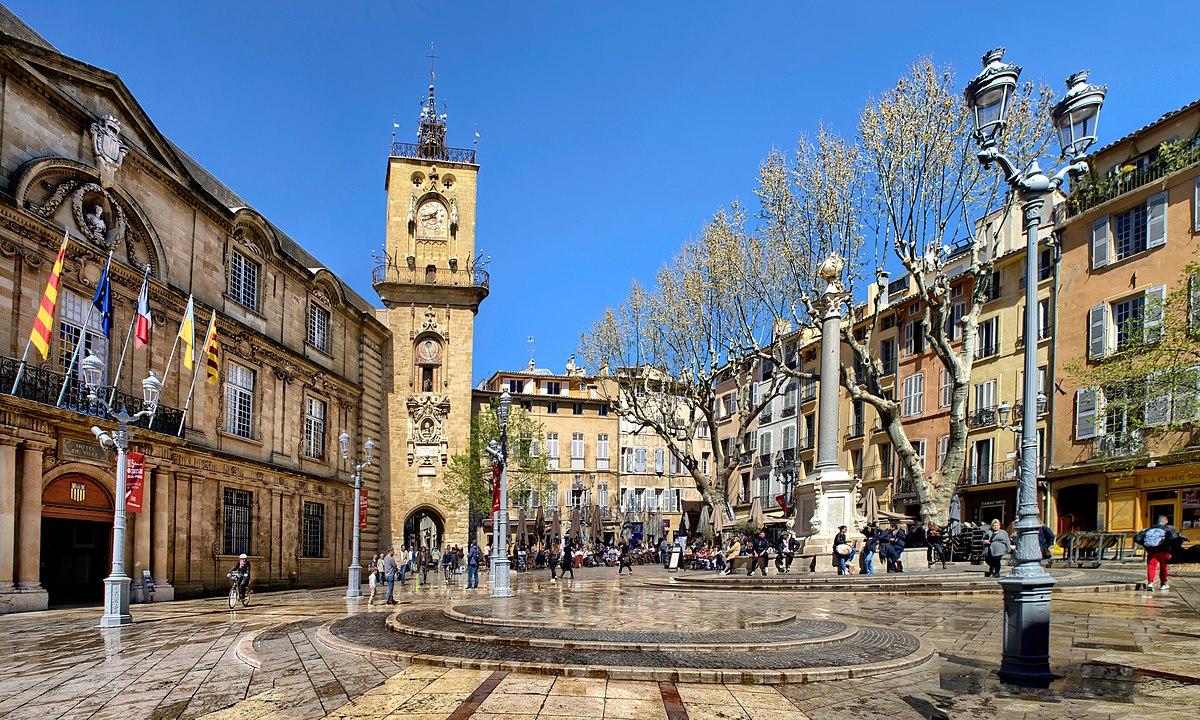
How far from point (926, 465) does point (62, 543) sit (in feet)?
110

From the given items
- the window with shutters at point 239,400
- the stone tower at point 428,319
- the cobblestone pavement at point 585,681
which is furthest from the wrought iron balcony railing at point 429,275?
the cobblestone pavement at point 585,681

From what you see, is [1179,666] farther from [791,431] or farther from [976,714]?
[791,431]

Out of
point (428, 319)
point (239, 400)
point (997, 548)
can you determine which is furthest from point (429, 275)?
point (997, 548)

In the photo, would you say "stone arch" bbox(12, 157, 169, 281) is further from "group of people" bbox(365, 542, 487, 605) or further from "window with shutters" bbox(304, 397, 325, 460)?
"window with shutters" bbox(304, 397, 325, 460)

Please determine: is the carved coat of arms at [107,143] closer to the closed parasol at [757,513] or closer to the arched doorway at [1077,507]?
the arched doorway at [1077,507]

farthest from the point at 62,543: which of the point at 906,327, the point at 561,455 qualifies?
the point at 561,455

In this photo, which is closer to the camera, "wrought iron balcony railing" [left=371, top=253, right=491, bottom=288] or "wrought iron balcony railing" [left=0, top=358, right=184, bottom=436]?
"wrought iron balcony railing" [left=0, top=358, right=184, bottom=436]

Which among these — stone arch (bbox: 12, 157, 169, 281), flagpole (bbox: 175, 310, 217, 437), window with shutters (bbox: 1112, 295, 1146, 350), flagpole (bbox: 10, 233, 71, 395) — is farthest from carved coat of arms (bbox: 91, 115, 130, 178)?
window with shutters (bbox: 1112, 295, 1146, 350)

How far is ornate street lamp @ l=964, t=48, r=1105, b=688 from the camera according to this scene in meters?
8.37

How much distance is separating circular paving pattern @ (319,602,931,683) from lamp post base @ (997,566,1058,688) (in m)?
1.58

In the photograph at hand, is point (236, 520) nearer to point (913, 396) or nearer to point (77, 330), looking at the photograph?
point (77, 330)

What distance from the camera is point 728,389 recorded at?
63750 millimetres

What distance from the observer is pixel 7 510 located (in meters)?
18.9

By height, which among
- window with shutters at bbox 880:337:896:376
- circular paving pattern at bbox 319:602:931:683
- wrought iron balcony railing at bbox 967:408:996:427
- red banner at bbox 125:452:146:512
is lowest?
circular paving pattern at bbox 319:602:931:683
